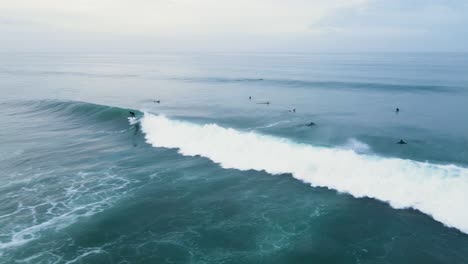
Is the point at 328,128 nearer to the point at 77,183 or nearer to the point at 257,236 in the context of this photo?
the point at 257,236

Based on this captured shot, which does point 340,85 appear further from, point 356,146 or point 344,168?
point 344,168

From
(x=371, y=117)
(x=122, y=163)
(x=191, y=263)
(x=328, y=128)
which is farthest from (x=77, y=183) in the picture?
(x=371, y=117)

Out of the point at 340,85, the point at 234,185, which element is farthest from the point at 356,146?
the point at 340,85

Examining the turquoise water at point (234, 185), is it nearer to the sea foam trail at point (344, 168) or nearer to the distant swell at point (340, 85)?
the sea foam trail at point (344, 168)

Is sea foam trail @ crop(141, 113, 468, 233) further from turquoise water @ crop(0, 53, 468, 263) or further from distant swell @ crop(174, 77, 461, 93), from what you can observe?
distant swell @ crop(174, 77, 461, 93)

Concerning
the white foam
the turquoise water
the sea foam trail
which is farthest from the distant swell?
the sea foam trail


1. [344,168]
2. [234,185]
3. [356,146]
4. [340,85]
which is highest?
[340,85]
